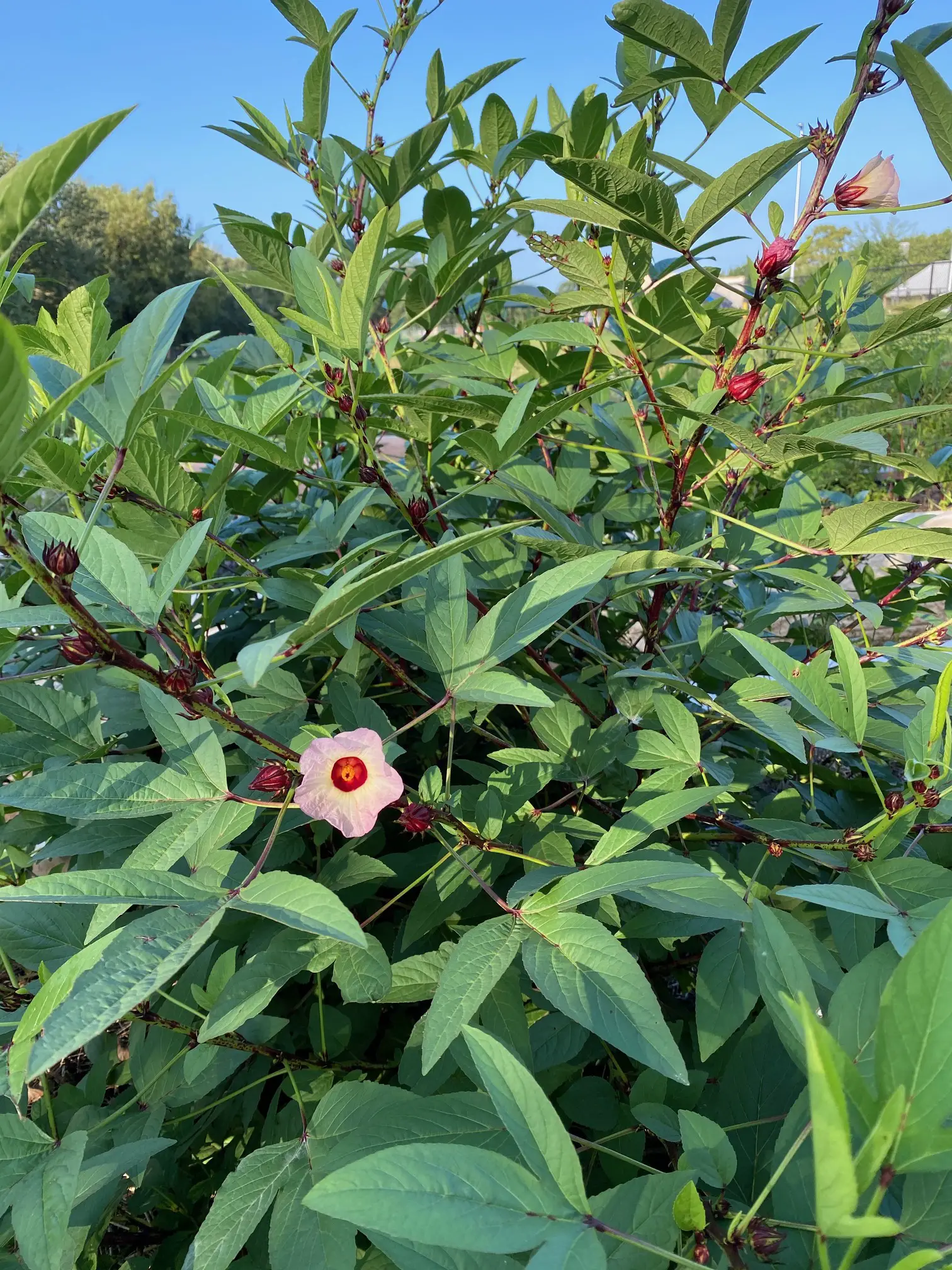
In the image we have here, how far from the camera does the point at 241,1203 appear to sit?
0.52 meters

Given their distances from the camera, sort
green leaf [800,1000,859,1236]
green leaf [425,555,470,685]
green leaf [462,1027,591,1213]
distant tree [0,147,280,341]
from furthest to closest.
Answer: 1. distant tree [0,147,280,341]
2. green leaf [425,555,470,685]
3. green leaf [462,1027,591,1213]
4. green leaf [800,1000,859,1236]

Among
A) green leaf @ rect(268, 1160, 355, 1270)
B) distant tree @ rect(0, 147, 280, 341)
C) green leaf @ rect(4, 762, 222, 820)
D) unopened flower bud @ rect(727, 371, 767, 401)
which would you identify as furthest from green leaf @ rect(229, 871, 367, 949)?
distant tree @ rect(0, 147, 280, 341)

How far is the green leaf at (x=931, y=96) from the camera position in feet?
1.94

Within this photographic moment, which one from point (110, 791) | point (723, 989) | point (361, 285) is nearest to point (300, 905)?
point (110, 791)

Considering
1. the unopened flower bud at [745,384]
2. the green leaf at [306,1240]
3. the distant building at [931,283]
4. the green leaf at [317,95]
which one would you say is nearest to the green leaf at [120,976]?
the green leaf at [306,1240]

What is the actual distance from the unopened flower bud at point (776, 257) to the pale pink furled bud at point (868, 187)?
89mm

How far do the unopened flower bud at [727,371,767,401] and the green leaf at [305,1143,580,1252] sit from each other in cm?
61

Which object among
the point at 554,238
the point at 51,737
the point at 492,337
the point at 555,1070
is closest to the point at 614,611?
the point at 492,337

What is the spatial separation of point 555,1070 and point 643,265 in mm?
822

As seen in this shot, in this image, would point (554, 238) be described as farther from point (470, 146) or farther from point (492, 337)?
point (470, 146)

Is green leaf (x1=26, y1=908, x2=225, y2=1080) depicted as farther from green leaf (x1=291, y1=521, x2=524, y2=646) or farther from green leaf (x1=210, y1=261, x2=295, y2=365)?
green leaf (x1=210, y1=261, x2=295, y2=365)

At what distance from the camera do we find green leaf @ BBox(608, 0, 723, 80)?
2.01 ft

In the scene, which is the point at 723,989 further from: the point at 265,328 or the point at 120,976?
the point at 265,328

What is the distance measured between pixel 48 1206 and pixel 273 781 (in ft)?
0.97
